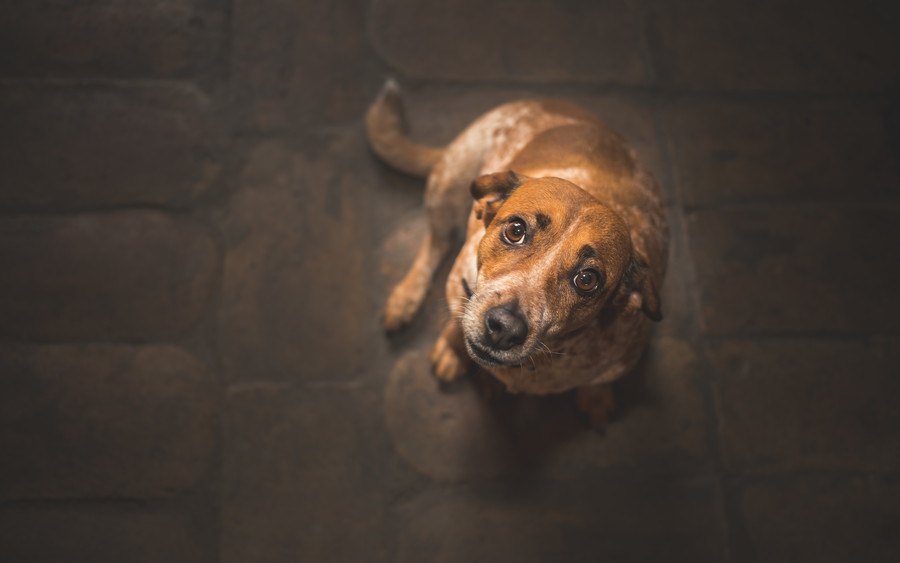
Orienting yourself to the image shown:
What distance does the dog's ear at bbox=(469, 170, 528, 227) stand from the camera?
2135mm

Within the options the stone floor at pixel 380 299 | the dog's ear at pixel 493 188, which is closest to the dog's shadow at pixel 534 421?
the stone floor at pixel 380 299

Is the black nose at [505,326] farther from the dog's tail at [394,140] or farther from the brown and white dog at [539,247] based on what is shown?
the dog's tail at [394,140]

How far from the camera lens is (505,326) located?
191 cm

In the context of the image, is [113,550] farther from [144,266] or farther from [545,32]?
[545,32]

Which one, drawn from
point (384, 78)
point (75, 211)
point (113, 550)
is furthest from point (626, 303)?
point (75, 211)

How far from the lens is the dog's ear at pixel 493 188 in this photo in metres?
2.13

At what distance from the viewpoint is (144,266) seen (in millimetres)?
3078

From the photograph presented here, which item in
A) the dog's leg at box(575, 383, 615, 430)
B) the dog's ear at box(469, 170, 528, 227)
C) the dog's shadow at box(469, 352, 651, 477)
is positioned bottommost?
the dog's shadow at box(469, 352, 651, 477)

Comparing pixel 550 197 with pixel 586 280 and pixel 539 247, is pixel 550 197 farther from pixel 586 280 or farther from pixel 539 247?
pixel 586 280

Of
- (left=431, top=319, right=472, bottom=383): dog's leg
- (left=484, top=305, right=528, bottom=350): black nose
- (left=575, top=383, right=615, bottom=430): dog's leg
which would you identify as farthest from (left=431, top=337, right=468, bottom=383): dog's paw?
(left=484, top=305, right=528, bottom=350): black nose

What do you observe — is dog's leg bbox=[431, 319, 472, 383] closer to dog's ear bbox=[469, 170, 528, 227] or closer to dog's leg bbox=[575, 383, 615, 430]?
dog's leg bbox=[575, 383, 615, 430]

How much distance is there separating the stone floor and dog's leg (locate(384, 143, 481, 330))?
0.11 metres

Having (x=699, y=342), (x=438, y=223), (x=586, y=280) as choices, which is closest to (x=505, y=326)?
(x=586, y=280)

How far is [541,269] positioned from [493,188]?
36cm
